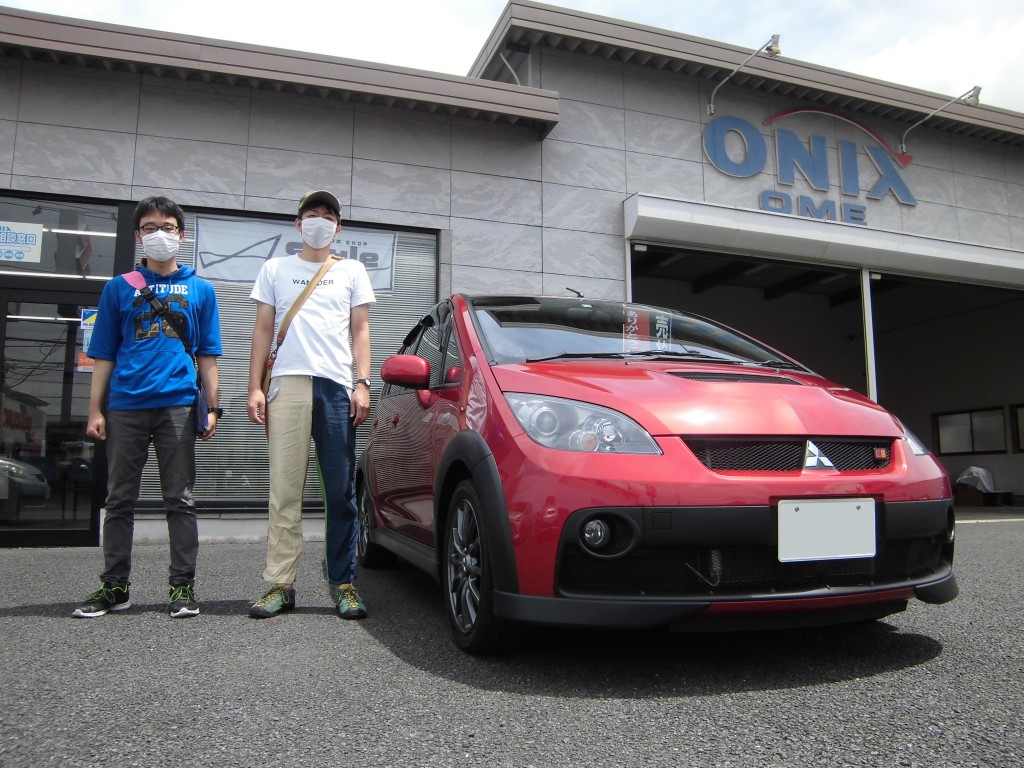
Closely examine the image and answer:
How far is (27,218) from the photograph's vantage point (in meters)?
Answer: 6.68

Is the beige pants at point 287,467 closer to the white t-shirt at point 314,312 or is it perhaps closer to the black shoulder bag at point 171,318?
the white t-shirt at point 314,312

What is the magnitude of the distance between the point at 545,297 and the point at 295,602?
1.75 meters

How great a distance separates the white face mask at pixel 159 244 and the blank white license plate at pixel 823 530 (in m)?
2.73

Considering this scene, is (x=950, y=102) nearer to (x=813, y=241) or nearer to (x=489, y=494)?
(x=813, y=241)

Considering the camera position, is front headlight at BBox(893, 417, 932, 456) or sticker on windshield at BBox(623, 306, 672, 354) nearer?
front headlight at BBox(893, 417, 932, 456)

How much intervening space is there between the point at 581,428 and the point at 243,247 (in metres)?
5.65

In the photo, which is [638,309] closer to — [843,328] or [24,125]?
[24,125]

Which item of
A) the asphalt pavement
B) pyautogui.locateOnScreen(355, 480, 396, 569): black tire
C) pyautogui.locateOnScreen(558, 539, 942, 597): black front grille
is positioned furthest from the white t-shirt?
pyautogui.locateOnScreen(558, 539, 942, 597): black front grille

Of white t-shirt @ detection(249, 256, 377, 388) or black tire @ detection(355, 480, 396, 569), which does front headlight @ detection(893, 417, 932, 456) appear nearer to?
white t-shirt @ detection(249, 256, 377, 388)

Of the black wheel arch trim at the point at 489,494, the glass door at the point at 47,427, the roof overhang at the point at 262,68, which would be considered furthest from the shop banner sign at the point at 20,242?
the black wheel arch trim at the point at 489,494

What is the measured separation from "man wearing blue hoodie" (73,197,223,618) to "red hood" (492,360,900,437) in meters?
1.56

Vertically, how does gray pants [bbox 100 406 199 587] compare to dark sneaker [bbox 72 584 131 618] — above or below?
above

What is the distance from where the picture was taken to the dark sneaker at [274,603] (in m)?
3.26

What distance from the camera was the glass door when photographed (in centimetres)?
633
